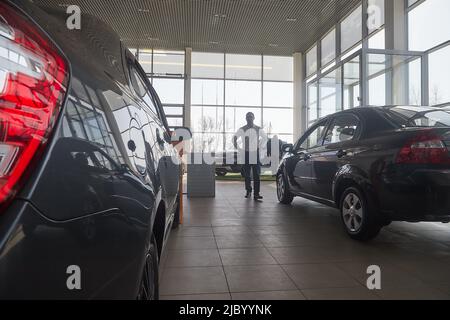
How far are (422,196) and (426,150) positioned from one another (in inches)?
15.5

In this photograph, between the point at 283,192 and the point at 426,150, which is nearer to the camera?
the point at 426,150

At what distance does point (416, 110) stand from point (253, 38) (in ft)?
40.7

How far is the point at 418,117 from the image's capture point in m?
3.46

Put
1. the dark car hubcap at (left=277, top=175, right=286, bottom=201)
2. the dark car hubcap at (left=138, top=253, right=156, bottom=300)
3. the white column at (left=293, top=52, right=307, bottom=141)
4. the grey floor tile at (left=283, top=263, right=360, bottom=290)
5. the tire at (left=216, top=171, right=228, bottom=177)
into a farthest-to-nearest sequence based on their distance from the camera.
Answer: the white column at (left=293, top=52, right=307, bottom=141)
the tire at (left=216, top=171, right=228, bottom=177)
the dark car hubcap at (left=277, top=175, right=286, bottom=201)
the grey floor tile at (left=283, top=263, right=360, bottom=290)
the dark car hubcap at (left=138, top=253, right=156, bottom=300)

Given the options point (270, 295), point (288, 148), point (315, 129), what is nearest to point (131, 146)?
point (270, 295)

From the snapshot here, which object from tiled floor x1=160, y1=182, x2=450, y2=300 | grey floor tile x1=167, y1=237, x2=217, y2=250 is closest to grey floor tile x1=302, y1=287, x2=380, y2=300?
tiled floor x1=160, y1=182, x2=450, y2=300

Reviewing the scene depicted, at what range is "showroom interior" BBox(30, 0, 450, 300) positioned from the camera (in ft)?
8.94

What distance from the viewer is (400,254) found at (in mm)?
3283

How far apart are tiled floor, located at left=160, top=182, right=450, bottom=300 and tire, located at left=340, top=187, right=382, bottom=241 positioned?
0.36 ft

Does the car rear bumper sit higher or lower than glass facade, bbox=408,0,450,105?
lower

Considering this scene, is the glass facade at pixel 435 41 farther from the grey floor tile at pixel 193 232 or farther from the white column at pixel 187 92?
the white column at pixel 187 92

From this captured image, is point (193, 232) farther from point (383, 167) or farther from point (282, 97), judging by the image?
point (282, 97)

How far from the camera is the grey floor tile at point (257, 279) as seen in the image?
2496 mm

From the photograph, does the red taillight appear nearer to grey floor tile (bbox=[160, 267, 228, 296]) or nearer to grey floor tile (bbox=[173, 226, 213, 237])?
grey floor tile (bbox=[160, 267, 228, 296])
